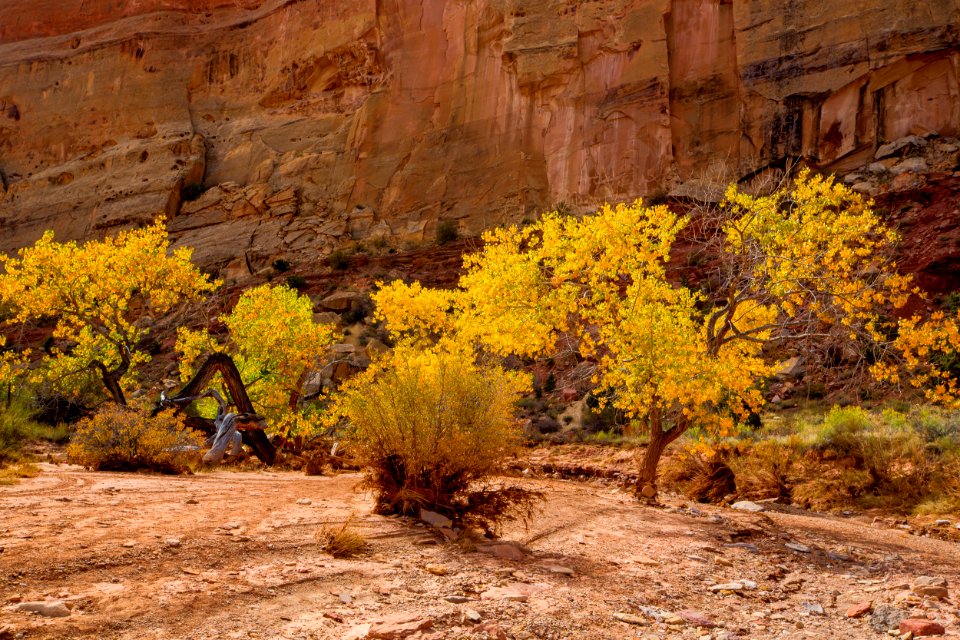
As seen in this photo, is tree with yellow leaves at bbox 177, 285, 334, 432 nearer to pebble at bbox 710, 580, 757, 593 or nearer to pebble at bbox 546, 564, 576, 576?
pebble at bbox 546, 564, 576, 576

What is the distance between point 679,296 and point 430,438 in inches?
219

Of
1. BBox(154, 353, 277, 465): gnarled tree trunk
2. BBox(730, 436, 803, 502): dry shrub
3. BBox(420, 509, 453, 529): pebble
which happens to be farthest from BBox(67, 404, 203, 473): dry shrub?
BBox(730, 436, 803, 502): dry shrub

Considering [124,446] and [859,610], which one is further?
[124,446]

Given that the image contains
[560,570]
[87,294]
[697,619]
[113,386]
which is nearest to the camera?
[697,619]

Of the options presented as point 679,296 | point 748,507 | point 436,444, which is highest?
point 679,296

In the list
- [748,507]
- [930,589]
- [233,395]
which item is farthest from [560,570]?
[233,395]

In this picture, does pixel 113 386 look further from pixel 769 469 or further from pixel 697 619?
pixel 697 619

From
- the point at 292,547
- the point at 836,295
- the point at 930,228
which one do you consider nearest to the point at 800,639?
the point at 292,547

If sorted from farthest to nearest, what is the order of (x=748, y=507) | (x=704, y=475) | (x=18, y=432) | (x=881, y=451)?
1. (x=18, y=432)
2. (x=704, y=475)
3. (x=881, y=451)
4. (x=748, y=507)

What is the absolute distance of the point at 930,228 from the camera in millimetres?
29109

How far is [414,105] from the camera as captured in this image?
44.9m

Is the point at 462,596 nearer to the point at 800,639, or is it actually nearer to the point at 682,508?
the point at 800,639

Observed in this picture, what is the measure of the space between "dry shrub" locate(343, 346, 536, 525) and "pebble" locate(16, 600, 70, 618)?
3201mm

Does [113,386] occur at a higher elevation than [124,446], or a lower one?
higher
